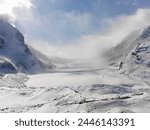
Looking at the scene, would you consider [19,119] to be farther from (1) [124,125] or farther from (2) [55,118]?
(1) [124,125]

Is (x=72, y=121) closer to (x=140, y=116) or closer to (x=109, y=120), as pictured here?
(x=109, y=120)

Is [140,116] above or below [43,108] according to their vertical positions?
below

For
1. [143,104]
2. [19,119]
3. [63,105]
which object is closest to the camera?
[19,119]

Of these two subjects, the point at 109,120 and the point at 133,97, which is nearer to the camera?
the point at 109,120

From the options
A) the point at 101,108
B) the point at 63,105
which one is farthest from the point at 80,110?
the point at 63,105

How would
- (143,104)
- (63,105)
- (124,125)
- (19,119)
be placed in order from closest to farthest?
(124,125)
(19,119)
(143,104)
(63,105)

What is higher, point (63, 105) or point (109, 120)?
point (63, 105)

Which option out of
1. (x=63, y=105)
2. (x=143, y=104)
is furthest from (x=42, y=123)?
(x=63, y=105)

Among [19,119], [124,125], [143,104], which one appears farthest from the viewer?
[143,104]

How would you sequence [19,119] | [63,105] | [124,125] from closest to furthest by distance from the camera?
[124,125] → [19,119] → [63,105]
